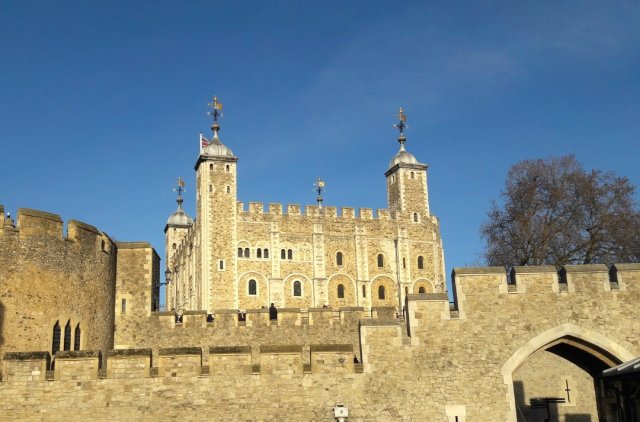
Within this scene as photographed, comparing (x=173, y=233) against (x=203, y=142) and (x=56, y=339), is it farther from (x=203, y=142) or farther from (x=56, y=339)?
(x=56, y=339)

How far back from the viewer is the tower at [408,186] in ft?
236

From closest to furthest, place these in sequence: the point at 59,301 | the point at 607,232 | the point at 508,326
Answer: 1. the point at 508,326
2. the point at 59,301
3. the point at 607,232

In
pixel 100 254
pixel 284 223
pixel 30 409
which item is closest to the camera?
pixel 30 409

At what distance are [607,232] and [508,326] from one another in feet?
59.8

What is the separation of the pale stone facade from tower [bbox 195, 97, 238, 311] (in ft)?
0.27

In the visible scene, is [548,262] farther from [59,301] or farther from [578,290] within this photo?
[59,301]

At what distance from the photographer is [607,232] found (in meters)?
32.1

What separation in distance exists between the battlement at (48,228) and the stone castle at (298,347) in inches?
1.3

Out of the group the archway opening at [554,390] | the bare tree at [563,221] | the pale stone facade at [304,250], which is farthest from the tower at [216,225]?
the archway opening at [554,390]

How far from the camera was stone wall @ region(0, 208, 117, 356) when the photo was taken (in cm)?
1648

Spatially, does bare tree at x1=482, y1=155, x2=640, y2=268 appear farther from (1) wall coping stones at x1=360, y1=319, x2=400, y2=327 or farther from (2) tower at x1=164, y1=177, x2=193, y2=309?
(2) tower at x1=164, y1=177, x2=193, y2=309

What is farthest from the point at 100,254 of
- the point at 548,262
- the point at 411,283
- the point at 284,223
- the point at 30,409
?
the point at 411,283

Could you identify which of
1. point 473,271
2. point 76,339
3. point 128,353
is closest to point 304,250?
point 76,339

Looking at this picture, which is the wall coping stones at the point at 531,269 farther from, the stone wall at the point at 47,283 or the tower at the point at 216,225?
the tower at the point at 216,225
